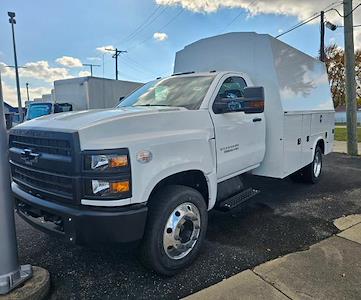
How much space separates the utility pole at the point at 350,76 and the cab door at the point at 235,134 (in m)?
7.67

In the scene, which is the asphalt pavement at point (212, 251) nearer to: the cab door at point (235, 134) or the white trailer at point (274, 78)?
the white trailer at point (274, 78)

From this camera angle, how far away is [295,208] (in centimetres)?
511

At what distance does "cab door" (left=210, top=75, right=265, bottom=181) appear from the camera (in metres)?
3.74

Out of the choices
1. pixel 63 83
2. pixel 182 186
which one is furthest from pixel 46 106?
pixel 182 186

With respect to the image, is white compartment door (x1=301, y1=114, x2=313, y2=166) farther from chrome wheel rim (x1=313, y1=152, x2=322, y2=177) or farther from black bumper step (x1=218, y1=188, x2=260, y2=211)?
black bumper step (x1=218, y1=188, x2=260, y2=211)

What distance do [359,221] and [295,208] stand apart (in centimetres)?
94

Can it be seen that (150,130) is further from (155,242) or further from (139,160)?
(155,242)

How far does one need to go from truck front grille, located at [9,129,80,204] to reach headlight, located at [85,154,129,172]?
0.32 ft

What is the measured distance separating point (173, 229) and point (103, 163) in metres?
1.01

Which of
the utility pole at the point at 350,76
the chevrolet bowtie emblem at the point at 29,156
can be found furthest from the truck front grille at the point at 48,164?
the utility pole at the point at 350,76

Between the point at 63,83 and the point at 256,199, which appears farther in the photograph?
the point at 63,83

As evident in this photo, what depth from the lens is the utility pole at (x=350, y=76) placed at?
10.6m

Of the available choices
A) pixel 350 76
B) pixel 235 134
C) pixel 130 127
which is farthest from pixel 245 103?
pixel 350 76

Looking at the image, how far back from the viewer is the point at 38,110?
56.7ft
